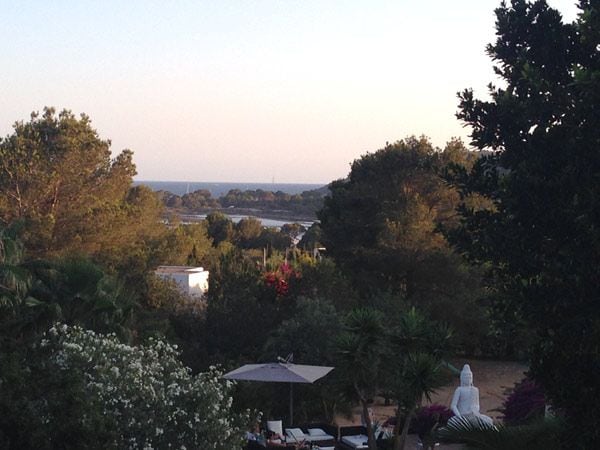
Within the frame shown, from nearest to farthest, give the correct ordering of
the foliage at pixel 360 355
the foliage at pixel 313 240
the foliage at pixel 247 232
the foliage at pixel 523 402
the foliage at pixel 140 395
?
the foliage at pixel 140 395
the foliage at pixel 360 355
the foliage at pixel 523 402
the foliage at pixel 313 240
the foliage at pixel 247 232

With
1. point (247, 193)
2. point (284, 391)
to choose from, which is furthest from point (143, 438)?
point (247, 193)

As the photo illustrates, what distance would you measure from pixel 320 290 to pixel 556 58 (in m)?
12.5

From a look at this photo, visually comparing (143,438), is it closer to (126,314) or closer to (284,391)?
(126,314)

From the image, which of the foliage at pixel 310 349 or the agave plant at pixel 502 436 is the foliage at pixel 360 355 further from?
the agave plant at pixel 502 436

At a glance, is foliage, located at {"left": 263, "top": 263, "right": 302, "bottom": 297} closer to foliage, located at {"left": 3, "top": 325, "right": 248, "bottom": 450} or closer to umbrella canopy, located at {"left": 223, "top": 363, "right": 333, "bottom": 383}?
umbrella canopy, located at {"left": 223, "top": 363, "right": 333, "bottom": 383}

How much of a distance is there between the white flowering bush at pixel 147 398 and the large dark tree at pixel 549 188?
356 centimetres

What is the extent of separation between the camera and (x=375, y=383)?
14133 millimetres

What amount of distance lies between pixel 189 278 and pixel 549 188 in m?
18.4

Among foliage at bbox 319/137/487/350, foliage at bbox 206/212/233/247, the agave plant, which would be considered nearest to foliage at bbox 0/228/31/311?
the agave plant

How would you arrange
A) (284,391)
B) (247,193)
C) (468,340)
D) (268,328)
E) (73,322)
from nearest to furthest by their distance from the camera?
(73,322), (284,391), (268,328), (468,340), (247,193)

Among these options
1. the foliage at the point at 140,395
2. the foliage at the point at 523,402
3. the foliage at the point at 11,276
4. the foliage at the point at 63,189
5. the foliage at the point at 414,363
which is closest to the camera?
the foliage at the point at 140,395

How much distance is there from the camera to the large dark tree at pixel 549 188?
729 centimetres

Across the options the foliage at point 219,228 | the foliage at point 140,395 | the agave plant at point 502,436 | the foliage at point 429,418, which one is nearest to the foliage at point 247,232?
the foliage at point 219,228

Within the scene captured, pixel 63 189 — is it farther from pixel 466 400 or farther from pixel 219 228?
pixel 219 228
